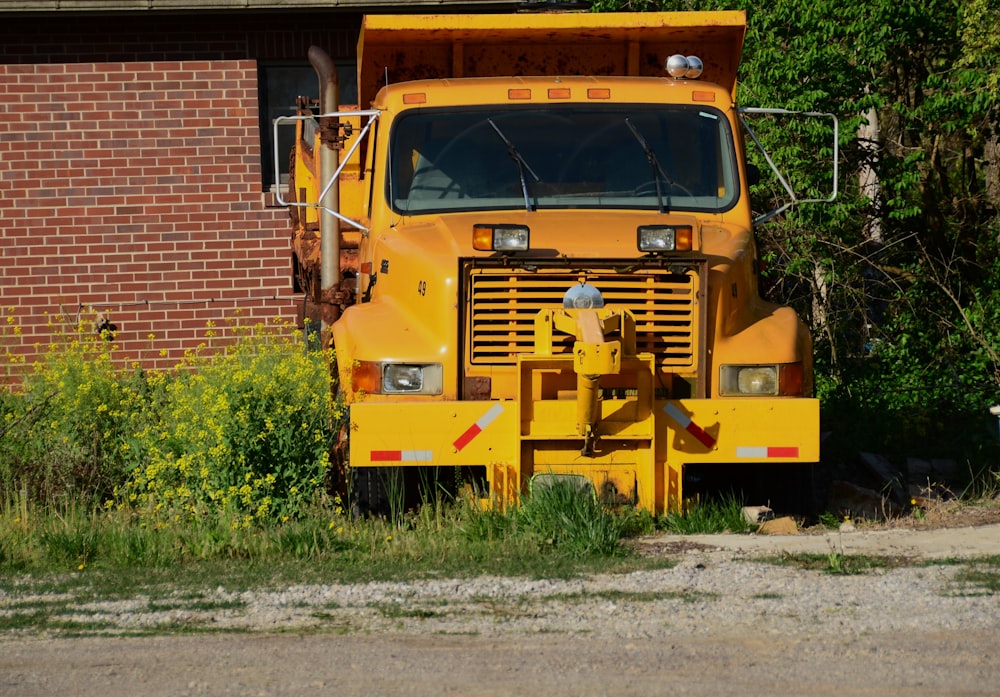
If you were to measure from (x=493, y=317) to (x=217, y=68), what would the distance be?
7147mm

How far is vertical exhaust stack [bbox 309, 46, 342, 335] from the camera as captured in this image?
9211mm

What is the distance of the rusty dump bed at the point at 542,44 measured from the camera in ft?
29.7

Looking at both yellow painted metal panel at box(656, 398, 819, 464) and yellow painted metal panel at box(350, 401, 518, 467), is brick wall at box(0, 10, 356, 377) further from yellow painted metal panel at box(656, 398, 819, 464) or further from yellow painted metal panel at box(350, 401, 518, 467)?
yellow painted metal panel at box(656, 398, 819, 464)

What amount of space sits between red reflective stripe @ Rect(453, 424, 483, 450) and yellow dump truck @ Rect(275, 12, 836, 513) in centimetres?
1

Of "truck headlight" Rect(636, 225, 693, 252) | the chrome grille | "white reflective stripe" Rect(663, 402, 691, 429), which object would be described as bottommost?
"white reflective stripe" Rect(663, 402, 691, 429)

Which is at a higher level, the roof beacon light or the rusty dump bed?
the rusty dump bed

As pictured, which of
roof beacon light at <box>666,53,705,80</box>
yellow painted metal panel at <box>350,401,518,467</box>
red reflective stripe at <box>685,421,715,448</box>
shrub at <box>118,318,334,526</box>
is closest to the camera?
yellow painted metal panel at <box>350,401,518,467</box>

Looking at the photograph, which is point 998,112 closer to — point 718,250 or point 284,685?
point 718,250

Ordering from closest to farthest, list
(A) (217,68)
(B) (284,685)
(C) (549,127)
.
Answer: (B) (284,685) → (C) (549,127) → (A) (217,68)

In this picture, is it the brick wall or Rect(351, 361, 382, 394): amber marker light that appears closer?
Rect(351, 361, 382, 394): amber marker light

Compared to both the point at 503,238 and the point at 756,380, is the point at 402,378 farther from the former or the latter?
the point at 756,380

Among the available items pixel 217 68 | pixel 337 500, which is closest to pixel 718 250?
pixel 337 500

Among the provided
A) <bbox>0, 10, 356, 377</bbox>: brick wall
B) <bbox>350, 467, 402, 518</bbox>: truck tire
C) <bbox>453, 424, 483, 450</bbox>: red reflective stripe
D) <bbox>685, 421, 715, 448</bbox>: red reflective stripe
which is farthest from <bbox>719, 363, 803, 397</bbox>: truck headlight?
<bbox>0, 10, 356, 377</bbox>: brick wall

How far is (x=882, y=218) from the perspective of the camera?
45.2 ft
